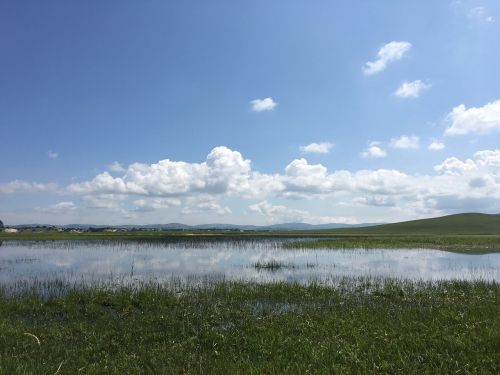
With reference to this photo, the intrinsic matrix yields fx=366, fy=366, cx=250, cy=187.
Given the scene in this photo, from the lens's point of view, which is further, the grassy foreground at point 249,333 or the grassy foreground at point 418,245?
the grassy foreground at point 418,245

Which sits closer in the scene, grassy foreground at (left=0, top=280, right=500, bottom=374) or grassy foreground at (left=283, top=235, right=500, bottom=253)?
grassy foreground at (left=0, top=280, right=500, bottom=374)

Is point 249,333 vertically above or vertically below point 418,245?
above

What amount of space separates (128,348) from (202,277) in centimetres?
2113

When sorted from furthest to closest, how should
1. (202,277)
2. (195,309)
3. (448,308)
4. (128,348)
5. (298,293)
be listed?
1. (202,277)
2. (298,293)
3. (195,309)
4. (448,308)
5. (128,348)

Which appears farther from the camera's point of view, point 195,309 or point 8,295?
point 8,295

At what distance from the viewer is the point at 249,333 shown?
15.5 m

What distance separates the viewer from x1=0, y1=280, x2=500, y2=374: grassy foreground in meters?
11.6

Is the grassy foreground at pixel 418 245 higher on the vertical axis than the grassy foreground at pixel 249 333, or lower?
lower

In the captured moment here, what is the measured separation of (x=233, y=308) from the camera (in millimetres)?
21328

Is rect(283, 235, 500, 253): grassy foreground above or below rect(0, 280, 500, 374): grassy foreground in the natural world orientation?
below

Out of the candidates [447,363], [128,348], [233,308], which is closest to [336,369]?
[447,363]

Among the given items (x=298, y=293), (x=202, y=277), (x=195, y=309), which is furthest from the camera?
(x=202, y=277)

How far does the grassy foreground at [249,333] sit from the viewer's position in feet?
38.2

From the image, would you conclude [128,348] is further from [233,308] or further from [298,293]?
[298,293]
